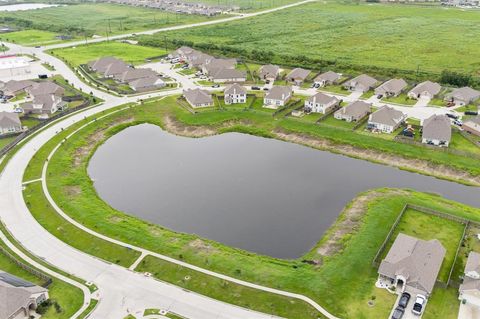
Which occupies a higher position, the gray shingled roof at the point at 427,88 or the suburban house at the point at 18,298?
the gray shingled roof at the point at 427,88

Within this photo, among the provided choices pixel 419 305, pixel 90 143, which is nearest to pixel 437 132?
pixel 419 305

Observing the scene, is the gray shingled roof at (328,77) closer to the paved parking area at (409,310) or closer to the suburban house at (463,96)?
the suburban house at (463,96)

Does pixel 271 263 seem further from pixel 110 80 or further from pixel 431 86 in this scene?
pixel 110 80

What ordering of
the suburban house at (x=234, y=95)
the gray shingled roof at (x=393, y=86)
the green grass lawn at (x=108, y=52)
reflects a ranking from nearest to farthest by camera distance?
the suburban house at (x=234, y=95)
the gray shingled roof at (x=393, y=86)
the green grass lawn at (x=108, y=52)

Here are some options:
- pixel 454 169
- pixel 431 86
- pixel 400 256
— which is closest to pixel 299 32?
pixel 431 86

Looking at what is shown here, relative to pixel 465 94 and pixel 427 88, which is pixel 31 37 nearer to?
pixel 427 88

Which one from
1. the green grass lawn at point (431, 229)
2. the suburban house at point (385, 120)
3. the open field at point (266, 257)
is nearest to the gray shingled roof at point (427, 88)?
the suburban house at point (385, 120)
